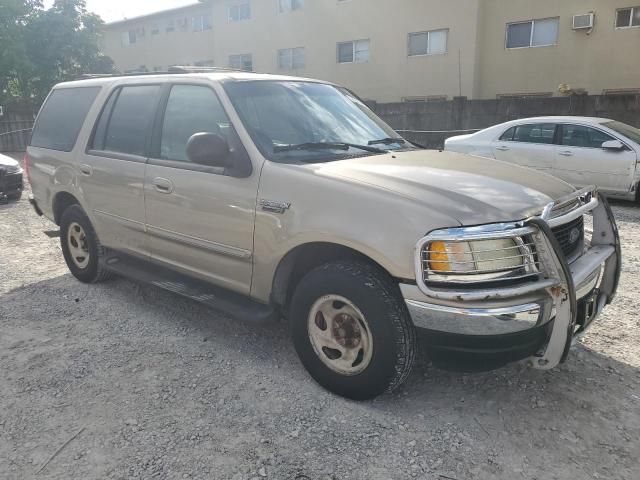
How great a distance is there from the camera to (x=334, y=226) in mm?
2900

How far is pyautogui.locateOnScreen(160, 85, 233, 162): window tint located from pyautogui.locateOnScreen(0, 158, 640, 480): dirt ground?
55.3 inches

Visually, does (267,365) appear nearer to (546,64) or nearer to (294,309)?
(294,309)

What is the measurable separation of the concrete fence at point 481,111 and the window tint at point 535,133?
3015 mm

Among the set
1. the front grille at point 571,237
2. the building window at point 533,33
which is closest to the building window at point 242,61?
the building window at point 533,33

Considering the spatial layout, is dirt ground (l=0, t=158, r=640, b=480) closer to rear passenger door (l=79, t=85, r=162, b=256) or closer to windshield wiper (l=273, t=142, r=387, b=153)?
rear passenger door (l=79, t=85, r=162, b=256)

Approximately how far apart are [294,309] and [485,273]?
3.83ft

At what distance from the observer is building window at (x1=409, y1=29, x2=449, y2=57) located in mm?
20062

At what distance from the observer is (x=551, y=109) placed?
14094 mm

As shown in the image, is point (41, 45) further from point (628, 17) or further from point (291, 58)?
point (628, 17)

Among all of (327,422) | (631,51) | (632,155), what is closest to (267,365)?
(327,422)

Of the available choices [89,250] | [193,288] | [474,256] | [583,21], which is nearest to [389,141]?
[474,256]

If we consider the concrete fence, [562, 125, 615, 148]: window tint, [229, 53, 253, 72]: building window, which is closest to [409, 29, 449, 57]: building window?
the concrete fence

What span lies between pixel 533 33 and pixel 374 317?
61.5 ft

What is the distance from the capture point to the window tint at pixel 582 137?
865 cm
